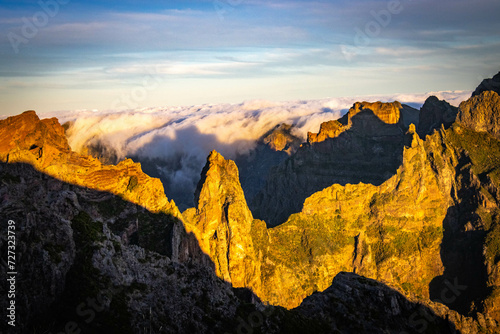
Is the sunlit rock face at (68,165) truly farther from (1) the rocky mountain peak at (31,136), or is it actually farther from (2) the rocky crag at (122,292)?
(2) the rocky crag at (122,292)

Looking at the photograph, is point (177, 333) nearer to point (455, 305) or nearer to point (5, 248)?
point (5, 248)

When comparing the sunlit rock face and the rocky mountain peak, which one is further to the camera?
the rocky mountain peak

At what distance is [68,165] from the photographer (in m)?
130

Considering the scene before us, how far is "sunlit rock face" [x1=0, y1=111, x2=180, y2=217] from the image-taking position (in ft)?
403

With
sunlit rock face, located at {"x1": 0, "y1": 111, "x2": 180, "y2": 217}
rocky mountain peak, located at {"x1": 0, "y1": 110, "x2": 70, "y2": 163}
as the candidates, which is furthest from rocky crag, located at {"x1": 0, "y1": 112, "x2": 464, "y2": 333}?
rocky mountain peak, located at {"x1": 0, "y1": 110, "x2": 70, "y2": 163}

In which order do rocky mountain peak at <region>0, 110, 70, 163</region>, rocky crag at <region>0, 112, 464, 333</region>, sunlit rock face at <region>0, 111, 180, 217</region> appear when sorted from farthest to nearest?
rocky mountain peak at <region>0, 110, 70, 163</region>, sunlit rock face at <region>0, 111, 180, 217</region>, rocky crag at <region>0, 112, 464, 333</region>

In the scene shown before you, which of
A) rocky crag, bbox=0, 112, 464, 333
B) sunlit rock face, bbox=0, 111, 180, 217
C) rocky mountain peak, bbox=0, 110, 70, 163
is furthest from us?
rocky mountain peak, bbox=0, 110, 70, 163

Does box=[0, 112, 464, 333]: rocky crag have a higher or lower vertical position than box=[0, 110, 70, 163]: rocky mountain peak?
lower

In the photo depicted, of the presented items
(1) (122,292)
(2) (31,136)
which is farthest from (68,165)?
(1) (122,292)

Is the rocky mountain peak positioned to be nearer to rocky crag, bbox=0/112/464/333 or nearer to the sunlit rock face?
the sunlit rock face

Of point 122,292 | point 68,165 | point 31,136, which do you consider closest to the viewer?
point 122,292

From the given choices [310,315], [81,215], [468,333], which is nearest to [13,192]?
[81,215]

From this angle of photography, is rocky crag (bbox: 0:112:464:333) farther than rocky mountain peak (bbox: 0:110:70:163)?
No

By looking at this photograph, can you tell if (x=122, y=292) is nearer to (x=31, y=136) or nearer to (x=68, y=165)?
(x=68, y=165)
